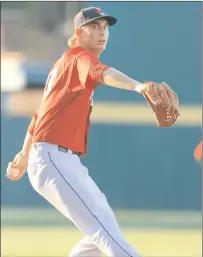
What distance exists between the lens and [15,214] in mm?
13750

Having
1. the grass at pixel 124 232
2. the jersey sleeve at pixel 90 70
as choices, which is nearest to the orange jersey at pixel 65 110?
the jersey sleeve at pixel 90 70

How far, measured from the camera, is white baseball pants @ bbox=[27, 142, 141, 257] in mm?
5254

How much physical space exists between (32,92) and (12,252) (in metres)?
17.8

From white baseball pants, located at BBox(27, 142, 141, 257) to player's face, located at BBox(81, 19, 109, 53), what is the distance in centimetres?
65

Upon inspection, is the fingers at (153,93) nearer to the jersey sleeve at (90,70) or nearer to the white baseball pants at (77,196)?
the jersey sleeve at (90,70)

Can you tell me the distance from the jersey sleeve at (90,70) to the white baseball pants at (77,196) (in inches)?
20.9

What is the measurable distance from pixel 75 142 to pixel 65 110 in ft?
0.65

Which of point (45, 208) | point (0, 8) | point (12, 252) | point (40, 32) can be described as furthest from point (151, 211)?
point (40, 32)

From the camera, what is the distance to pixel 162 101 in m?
4.86

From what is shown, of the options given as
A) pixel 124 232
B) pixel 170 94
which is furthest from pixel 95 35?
pixel 124 232

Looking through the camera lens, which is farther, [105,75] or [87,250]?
[87,250]

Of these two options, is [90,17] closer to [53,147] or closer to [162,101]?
[53,147]

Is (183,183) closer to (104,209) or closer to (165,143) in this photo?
(165,143)

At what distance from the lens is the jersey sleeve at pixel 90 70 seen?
495cm
